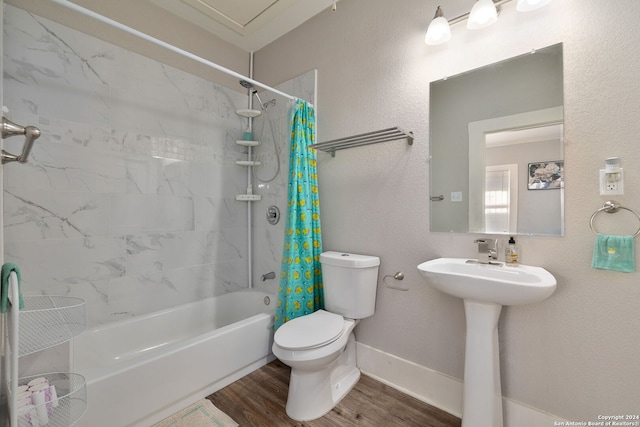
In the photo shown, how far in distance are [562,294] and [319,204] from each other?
148cm

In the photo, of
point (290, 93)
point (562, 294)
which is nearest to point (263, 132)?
point (290, 93)

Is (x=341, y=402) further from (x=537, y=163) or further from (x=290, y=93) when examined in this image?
(x=290, y=93)

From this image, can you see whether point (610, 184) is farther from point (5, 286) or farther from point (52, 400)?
point (52, 400)

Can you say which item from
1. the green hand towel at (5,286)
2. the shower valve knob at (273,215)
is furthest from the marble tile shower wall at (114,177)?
the green hand towel at (5,286)

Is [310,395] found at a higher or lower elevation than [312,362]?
lower

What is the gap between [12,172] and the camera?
1500 mm

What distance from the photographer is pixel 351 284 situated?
1706 mm

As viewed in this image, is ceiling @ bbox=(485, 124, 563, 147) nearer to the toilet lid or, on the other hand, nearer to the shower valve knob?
the toilet lid

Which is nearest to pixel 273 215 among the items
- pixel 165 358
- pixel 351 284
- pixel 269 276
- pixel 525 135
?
pixel 269 276

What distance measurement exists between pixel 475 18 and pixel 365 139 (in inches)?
31.7

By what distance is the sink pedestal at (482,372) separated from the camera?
122cm

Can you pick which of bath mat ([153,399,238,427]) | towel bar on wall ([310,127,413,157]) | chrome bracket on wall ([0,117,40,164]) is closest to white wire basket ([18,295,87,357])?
chrome bracket on wall ([0,117,40,164])

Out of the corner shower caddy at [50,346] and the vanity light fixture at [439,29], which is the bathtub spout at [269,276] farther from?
the vanity light fixture at [439,29]

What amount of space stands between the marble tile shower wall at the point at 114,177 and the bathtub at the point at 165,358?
0.13 m
